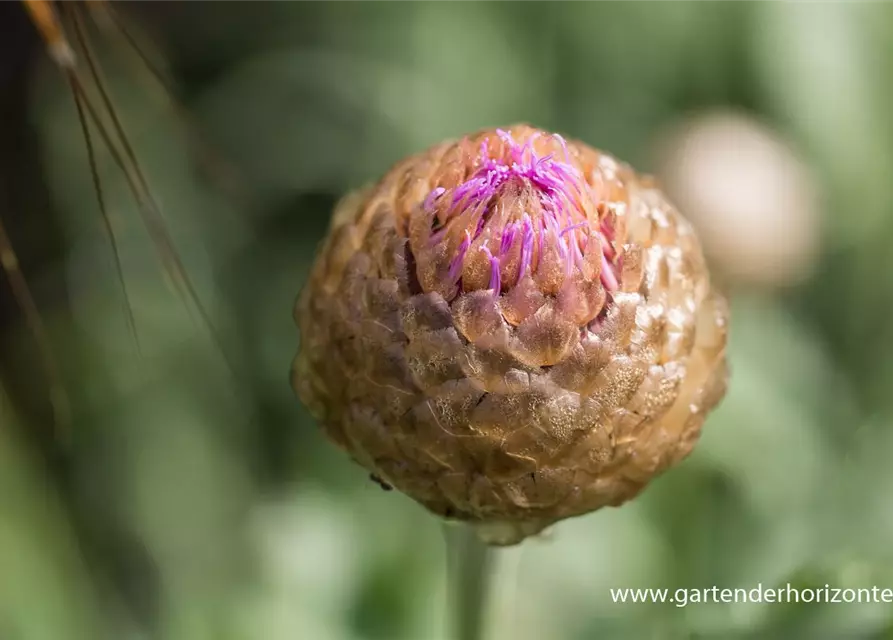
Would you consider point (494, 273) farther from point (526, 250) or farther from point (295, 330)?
point (295, 330)

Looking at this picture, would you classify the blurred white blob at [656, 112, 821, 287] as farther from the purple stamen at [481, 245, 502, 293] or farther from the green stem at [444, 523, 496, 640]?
the purple stamen at [481, 245, 502, 293]

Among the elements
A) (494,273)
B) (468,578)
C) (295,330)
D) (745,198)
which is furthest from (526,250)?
(295,330)

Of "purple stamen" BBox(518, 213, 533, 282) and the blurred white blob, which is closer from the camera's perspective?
"purple stamen" BBox(518, 213, 533, 282)

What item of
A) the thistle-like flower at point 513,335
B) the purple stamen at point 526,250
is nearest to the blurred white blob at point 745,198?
the thistle-like flower at point 513,335

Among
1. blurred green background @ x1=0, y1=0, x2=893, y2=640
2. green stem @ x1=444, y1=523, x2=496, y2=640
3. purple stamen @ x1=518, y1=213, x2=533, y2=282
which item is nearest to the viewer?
purple stamen @ x1=518, y1=213, x2=533, y2=282

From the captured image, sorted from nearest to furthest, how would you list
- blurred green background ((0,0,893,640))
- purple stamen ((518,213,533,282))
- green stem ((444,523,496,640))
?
→ purple stamen ((518,213,533,282))
green stem ((444,523,496,640))
blurred green background ((0,0,893,640))

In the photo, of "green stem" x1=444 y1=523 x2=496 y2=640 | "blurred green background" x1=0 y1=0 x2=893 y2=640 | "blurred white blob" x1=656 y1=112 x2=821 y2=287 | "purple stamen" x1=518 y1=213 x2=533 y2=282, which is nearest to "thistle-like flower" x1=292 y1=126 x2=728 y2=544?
"purple stamen" x1=518 y1=213 x2=533 y2=282

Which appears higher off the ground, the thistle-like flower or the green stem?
the thistle-like flower
